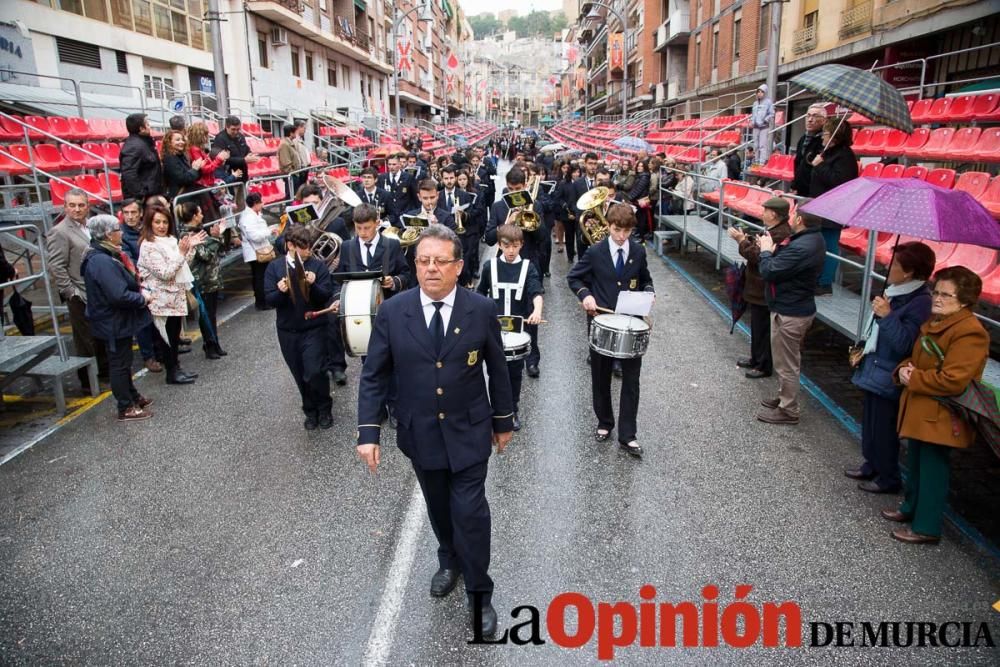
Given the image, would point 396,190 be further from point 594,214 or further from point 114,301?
point 114,301

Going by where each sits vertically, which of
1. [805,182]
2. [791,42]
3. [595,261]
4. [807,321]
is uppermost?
[791,42]

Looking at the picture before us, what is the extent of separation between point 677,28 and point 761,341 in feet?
115

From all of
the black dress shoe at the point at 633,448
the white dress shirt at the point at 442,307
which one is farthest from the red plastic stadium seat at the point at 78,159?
the white dress shirt at the point at 442,307

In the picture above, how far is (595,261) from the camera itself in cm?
600

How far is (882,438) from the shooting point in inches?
197

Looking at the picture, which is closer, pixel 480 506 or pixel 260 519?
pixel 480 506

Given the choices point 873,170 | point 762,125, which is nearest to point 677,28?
point 762,125

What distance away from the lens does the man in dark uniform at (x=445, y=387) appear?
3.60 metres

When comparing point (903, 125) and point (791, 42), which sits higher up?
point (791, 42)

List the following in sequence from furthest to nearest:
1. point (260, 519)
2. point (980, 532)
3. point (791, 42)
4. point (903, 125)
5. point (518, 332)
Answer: point (791, 42) < point (903, 125) < point (518, 332) < point (260, 519) < point (980, 532)

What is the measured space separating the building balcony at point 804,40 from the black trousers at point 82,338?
2084 centimetres

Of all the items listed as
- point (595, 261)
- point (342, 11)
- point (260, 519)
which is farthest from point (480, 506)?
point (342, 11)

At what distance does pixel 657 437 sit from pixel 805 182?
469cm

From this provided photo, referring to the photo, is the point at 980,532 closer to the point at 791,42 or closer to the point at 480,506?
the point at 480,506
